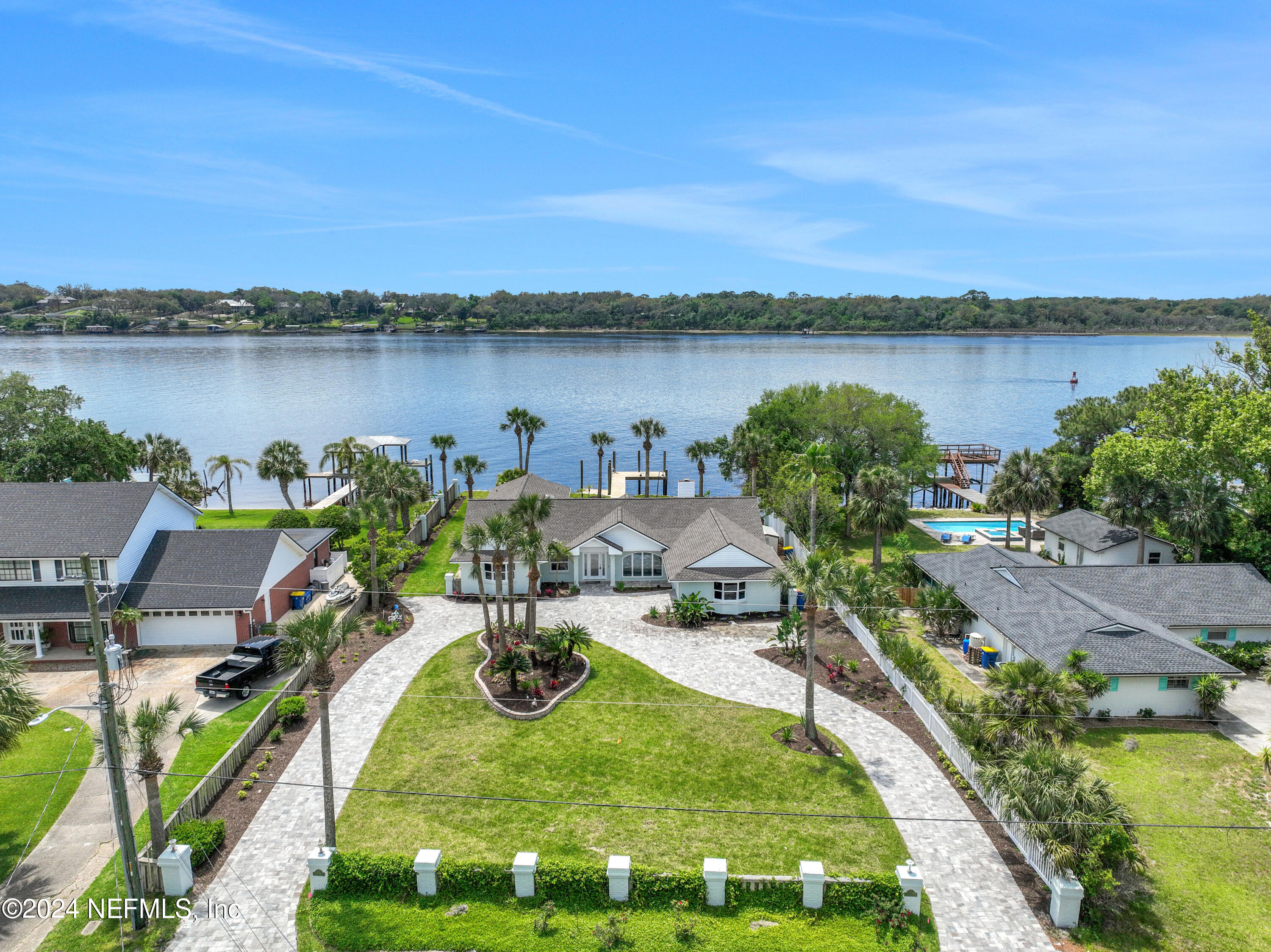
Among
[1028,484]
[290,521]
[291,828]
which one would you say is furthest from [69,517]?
[1028,484]

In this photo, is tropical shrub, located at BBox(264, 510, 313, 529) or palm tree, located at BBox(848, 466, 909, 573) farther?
tropical shrub, located at BBox(264, 510, 313, 529)

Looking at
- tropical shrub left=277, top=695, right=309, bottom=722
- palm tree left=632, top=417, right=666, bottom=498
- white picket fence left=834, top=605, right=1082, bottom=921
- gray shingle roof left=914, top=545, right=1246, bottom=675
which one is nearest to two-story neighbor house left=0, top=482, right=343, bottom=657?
tropical shrub left=277, top=695, right=309, bottom=722

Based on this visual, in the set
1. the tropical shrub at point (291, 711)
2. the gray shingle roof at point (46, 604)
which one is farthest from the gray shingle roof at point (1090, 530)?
the gray shingle roof at point (46, 604)

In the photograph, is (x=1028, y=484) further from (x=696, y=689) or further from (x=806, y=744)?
(x=806, y=744)

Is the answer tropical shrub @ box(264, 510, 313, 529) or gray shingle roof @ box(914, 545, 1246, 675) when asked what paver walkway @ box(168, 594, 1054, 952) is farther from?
tropical shrub @ box(264, 510, 313, 529)

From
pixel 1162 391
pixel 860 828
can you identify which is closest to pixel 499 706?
pixel 860 828

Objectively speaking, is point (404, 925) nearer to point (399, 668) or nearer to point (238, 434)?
point (399, 668)

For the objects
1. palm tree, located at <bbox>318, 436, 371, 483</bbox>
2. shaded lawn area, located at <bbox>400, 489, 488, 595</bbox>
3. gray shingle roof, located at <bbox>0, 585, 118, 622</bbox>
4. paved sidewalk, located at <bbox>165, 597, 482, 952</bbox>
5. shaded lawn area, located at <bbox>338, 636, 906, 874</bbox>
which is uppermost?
palm tree, located at <bbox>318, 436, 371, 483</bbox>
